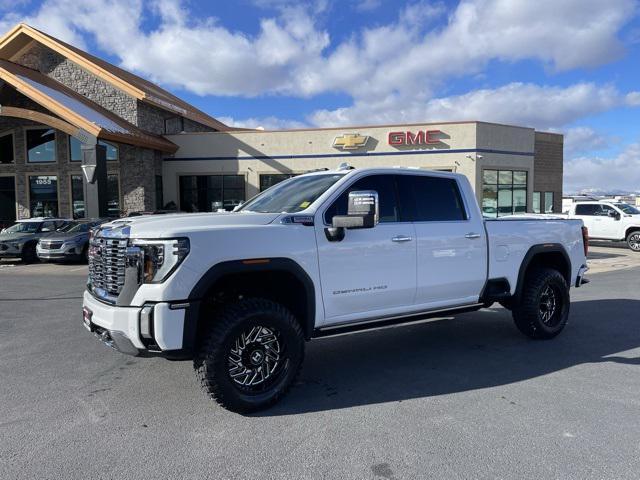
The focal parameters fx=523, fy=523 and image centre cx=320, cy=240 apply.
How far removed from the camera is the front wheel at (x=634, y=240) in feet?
62.8

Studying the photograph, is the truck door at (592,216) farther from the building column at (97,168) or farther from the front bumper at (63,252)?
the building column at (97,168)

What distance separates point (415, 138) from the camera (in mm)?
24375

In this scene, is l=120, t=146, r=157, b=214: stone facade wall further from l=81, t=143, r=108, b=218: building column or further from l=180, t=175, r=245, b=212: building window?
l=81, t=143, r=108, b=218: building column

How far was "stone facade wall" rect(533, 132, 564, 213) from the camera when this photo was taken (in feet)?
101

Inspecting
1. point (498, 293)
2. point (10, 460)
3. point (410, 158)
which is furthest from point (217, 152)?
point (10, 460)

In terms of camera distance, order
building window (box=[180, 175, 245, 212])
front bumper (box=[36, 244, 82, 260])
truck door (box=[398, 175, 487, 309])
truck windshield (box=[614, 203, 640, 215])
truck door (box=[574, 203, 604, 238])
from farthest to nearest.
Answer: building window (box=[180, 175, 245, 212]) < truck door (box=[574, 203, 604, 238]) < truck windshield (box=[614, 203, 640, 215]) < front bumper (box=[36, 244, 82, 260]) < truck door (box=[398, 175, 487, 309])

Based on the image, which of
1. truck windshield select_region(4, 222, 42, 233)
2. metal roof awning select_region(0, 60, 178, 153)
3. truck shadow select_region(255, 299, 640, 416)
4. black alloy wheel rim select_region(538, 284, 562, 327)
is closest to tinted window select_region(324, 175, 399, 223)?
truck shadow select_region(255, 299, 640, 416)

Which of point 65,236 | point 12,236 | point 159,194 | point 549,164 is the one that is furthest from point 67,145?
point 549,164

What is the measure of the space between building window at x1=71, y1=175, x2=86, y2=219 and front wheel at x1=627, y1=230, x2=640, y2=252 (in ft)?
77.9

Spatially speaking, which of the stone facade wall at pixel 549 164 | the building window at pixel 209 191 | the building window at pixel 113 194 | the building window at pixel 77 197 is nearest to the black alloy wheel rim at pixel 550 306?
the building window at pixel 209 191

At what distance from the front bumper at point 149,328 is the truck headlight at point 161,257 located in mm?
214

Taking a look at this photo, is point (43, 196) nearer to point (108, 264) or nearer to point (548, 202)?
point (108, 264)

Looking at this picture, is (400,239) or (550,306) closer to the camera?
(400,239)

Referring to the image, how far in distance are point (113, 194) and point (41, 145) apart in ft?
15.8
